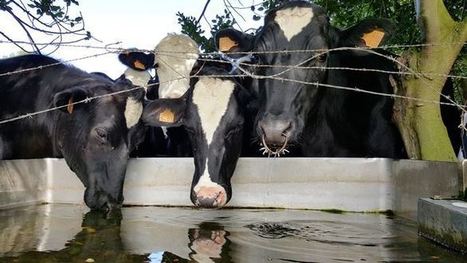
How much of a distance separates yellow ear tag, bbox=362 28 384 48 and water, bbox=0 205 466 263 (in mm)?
1520

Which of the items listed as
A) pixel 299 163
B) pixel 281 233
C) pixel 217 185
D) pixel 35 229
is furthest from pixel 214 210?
pixel 35 229

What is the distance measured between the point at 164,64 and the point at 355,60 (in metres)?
2.07

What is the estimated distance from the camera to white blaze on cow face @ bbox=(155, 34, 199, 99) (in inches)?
268

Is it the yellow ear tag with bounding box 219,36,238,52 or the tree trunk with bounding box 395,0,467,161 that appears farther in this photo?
the yellow ear tag with bounding box 219,36,238,52

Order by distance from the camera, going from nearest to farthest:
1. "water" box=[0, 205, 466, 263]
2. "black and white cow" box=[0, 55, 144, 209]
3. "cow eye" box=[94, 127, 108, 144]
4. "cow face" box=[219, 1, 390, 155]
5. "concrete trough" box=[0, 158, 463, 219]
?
1. "water" box=[0, 205, 466, 263]
2. "cow face" box=[219, 1, 390, 155]
3. "concrete trough" box=[0, 158, 463, 219]
4. "black and white cow" box=[0, 55, 144, 209]
5. "cow eye" box=[94, 127, 108, 144]

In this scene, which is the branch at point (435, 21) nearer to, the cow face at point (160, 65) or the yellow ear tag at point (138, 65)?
the cow face at point (160, 65)

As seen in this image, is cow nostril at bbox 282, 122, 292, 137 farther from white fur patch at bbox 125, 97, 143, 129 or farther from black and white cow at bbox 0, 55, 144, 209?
white fur patch at bbox 125, 97, 143, 129

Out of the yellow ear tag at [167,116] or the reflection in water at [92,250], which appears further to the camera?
the yellow ear tag at [167,116]

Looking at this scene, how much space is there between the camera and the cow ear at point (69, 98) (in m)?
5.93

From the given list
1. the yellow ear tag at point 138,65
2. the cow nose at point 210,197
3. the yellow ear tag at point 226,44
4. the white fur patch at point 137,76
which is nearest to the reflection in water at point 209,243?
the cow nose at point 210,197

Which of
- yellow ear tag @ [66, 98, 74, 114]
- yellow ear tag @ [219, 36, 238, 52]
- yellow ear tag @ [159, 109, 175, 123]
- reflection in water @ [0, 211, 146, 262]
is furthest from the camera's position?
yellow ear tag @ [219, 36, 238, 52]

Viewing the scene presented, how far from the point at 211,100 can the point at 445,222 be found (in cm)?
281

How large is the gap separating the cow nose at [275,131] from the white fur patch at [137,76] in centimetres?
252

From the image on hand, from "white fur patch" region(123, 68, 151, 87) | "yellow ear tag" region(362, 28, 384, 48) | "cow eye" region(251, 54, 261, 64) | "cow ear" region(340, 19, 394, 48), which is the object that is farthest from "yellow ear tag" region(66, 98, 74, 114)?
"yellow ear tag" region(362, 28, 384, 48)
